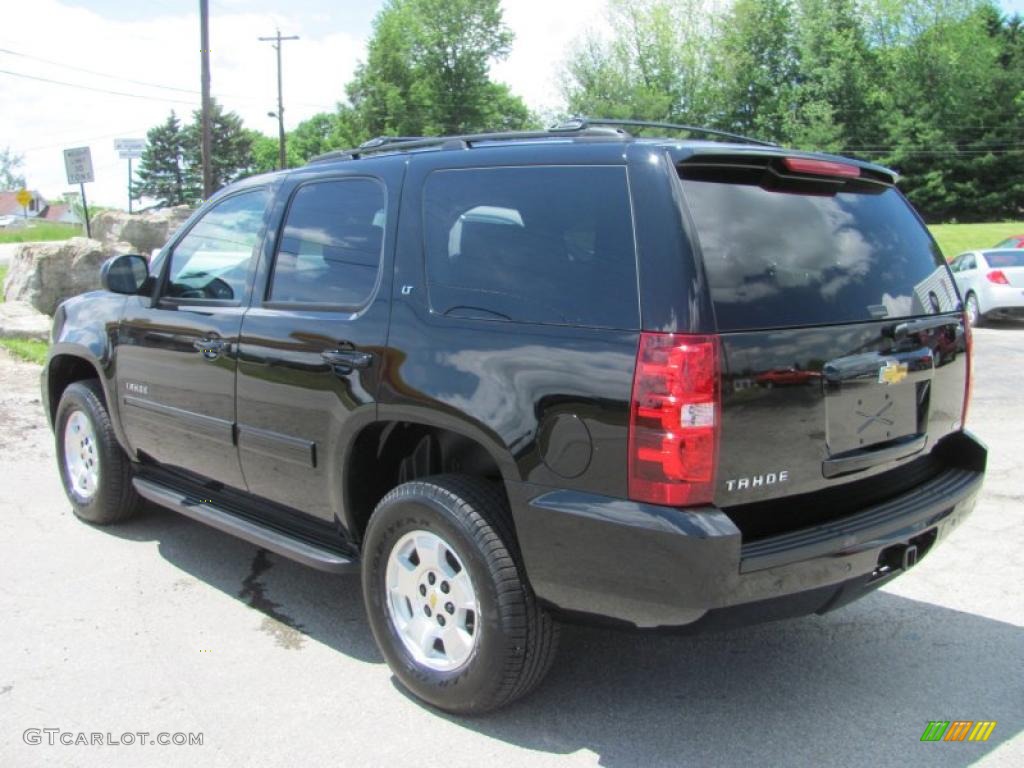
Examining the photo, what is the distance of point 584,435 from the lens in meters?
2.63

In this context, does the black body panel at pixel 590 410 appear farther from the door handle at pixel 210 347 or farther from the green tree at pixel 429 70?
the green tree at pixel 429 70

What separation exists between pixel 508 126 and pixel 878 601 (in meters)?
67.4

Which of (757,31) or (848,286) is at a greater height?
(757,31)

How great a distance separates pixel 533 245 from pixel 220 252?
2046 millimetres

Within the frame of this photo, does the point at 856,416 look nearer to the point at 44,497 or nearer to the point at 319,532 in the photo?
the point at 319,532

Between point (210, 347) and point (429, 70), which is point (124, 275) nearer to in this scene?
point (210, 347)

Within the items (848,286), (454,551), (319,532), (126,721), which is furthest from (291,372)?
(848,286)

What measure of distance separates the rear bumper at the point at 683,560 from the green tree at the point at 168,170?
348ft

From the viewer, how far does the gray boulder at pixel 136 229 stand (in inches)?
773

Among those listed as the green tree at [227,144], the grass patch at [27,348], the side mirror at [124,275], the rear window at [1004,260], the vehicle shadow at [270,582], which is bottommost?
the vehicle shadow at [270,582]

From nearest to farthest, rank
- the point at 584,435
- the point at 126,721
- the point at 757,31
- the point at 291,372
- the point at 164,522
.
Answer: the point at 584,435
the point at 126,721
the point at 291,372
the point at 164,522
the point at 757,31

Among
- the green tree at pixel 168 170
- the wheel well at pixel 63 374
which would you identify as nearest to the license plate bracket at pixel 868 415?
the wheel well at pixel 63 374

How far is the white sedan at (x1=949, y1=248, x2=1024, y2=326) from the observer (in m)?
16.1

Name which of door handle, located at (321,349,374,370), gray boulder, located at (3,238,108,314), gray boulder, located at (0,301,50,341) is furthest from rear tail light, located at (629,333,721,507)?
gray boulder, located at (3,238,108,314)
